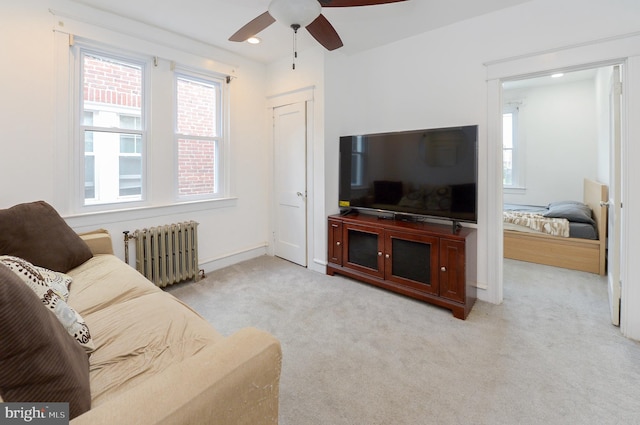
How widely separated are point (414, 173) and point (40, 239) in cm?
302

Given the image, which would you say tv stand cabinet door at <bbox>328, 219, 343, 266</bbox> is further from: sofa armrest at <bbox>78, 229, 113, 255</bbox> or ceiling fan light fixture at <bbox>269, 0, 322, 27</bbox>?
sofa armrest at <bbox>78, 229, 113, 255</bbox>

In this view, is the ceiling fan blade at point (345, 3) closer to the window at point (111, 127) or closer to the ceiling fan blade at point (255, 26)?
the ceiling fan blade at point (255, 26)

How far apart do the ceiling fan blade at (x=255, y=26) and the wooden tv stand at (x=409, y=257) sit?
6.44 ft

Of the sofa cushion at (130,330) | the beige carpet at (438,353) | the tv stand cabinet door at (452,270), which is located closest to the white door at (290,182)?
the beige carpet at (438,353)

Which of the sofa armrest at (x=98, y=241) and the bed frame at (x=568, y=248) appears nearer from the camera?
the sofa armrest at (x=98, y=241)

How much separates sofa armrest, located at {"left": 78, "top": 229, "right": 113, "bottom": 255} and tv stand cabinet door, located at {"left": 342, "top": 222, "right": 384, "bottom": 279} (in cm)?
225

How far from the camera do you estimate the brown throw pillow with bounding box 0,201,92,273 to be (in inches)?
76.2

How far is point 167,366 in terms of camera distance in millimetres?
1166

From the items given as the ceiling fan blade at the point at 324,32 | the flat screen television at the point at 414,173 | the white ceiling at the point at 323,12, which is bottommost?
the flat screen television at the point at 414,173

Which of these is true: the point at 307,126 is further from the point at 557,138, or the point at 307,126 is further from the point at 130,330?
the point at 557,138

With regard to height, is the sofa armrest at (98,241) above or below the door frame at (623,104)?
below

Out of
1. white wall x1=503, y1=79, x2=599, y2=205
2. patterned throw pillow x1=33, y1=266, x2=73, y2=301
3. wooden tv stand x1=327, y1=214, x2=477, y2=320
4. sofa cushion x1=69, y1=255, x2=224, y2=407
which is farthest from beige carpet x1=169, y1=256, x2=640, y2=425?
white wall x1=503, y1=79, x2=599, y2=205

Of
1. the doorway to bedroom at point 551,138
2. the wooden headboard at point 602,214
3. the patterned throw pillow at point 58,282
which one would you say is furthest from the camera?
the doorway to bedroom at point 551,138

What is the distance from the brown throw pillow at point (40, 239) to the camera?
6.35 feet
